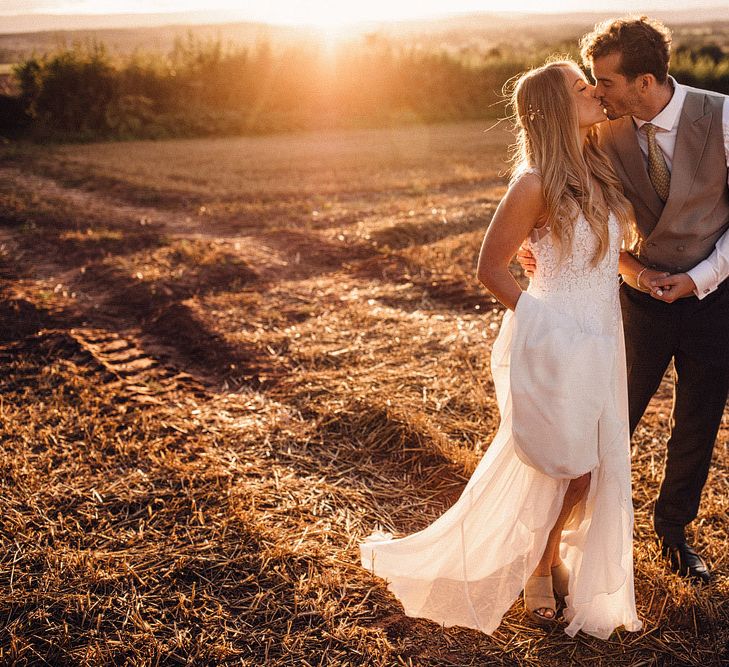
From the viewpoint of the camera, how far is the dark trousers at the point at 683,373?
2955 mm

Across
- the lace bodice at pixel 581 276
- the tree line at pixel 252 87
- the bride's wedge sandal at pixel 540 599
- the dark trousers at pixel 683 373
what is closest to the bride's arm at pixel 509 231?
the lace bodice at pixel 581 276

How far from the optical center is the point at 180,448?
4.18 m

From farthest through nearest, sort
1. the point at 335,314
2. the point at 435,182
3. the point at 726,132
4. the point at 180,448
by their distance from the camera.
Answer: the point at 435,182 → the point at 335,314 → the point at 180,448 → the point at 726,132

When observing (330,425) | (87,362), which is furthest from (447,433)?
(87,362)

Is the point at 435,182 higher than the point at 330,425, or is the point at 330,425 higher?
the point at 435,182

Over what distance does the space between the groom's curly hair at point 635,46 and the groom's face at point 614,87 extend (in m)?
0.02

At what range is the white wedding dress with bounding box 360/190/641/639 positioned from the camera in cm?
261

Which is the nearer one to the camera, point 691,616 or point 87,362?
point 691,616

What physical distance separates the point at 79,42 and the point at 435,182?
1369cm

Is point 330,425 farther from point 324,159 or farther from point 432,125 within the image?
point 432,125

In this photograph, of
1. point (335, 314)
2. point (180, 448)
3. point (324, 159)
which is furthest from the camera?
point (324, 159)

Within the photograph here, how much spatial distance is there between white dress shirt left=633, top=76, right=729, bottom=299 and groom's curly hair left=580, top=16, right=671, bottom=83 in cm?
12

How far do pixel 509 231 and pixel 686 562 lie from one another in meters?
1.81

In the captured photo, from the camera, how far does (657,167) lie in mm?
2836
